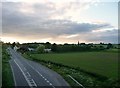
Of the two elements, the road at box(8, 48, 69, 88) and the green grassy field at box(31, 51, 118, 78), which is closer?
the road at box(8, 48, 69, 88)

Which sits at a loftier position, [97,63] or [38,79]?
[97,63]

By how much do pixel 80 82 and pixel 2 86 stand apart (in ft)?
44.2

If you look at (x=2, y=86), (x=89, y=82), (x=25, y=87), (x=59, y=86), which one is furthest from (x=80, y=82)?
(x=2, y=86)

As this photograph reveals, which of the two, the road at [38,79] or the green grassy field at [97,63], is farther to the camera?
the green grassy field at [97,63]

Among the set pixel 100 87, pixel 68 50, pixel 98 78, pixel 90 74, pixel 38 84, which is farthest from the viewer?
pixel 68 50

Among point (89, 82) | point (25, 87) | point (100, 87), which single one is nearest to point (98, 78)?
point (89, 82)

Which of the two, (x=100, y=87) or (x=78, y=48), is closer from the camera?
(x=100, y=87)

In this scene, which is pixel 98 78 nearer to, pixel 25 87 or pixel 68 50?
pixel 25 87

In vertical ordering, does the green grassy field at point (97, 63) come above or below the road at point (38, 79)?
above

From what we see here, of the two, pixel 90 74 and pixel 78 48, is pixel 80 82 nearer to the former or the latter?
pixel 90 74

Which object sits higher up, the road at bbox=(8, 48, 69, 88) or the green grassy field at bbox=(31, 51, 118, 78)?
the green grassy field at bbox=(31, 51, 118, 78)

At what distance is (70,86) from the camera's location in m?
44.1

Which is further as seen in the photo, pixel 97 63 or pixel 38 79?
pixel 97 63

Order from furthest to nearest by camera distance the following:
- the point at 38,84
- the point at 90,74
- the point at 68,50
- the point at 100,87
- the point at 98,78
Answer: the point at 68,50 < the point at 90,74 < the point at 98,78 < the point at 38,84 < the point at 100,87
